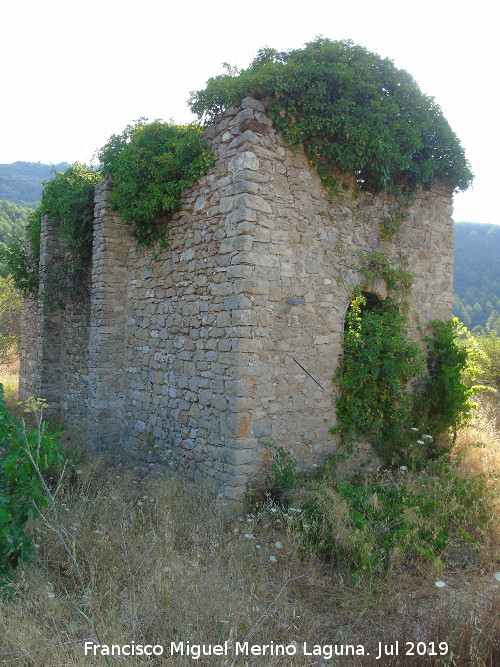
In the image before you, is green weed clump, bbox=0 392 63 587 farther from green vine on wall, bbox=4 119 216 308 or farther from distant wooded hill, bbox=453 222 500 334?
distant wooded hill, bbox=453 222 500 334

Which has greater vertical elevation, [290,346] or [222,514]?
[290,346]

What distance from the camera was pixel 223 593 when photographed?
3.36 metres

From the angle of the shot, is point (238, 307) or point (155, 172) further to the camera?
point (155, 172)

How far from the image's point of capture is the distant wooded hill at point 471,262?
89.4ft

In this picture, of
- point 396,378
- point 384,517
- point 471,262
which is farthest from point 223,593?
point 471,262

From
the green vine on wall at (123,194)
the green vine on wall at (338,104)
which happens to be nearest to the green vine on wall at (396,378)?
the green vine on wall at (338,104)

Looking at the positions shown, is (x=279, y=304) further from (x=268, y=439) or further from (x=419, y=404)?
(x=419, y=404)

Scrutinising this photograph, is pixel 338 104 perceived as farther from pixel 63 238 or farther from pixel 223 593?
pixel 63 238

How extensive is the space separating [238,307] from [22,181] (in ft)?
180

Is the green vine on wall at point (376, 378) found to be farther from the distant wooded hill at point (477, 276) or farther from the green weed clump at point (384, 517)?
the distant wooded hill at point (477, 276)

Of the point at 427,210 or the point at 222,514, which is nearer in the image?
the point at 222,514

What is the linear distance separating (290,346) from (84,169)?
19.0 ft

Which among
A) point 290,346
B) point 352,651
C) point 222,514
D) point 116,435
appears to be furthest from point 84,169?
point 352,651

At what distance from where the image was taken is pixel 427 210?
7.45m
